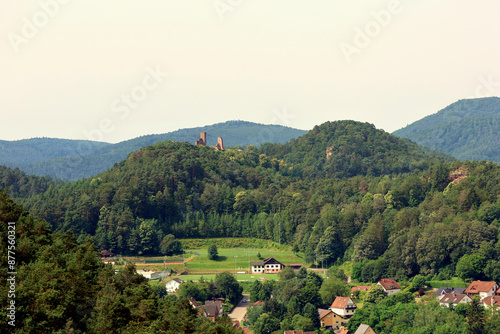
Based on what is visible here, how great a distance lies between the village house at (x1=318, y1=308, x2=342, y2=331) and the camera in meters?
53.0

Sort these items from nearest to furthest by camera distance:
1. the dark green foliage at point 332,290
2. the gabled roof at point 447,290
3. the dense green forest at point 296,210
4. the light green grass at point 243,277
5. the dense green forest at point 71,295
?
the dense green forest at point 71,295, the gabled roof at point 447,290, the dark green foliage at point 332,290, the dense green forest at point 296,210, the light green grass at point 243,277

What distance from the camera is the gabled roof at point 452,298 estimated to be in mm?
52344

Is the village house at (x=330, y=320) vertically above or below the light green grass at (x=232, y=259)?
below

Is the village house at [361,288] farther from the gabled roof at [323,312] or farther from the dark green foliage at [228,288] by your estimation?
the dark green foliage at [228,288]

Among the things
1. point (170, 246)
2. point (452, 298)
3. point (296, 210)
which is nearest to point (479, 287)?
point (452, 298)

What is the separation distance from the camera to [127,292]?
2881 centimetres

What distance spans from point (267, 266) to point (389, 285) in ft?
47.6

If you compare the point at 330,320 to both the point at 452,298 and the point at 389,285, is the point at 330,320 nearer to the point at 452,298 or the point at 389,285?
the point at 389,285

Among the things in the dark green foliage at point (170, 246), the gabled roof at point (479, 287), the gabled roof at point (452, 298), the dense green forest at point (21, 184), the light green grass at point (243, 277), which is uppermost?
the dense green forest at point (21, 184)

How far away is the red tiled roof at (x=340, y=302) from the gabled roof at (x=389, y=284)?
14.4 feet

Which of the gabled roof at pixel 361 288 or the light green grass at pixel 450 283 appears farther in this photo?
the gabled roof at pixel 361 288

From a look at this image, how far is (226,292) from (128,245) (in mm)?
19451

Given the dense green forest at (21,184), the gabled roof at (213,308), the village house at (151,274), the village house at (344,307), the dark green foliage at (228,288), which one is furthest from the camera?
the dense green forest at (21,184)

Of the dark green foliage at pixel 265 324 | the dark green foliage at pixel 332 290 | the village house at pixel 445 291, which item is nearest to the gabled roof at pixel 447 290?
the village house at pixel 445 291
